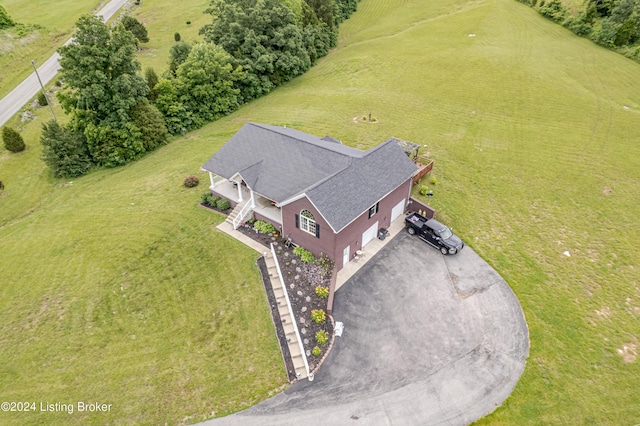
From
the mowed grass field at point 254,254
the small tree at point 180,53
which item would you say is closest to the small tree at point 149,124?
the mowed grass field at point 254,254

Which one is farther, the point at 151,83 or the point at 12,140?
the point at 151,83

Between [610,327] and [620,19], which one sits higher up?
[620,19]

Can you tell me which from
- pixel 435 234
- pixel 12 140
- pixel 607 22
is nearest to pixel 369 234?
pixel 435 234

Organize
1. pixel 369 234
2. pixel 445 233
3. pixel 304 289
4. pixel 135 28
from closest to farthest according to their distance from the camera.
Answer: pixel 304 289 < pixel 445 233 < pixel 369 234 < pixel 135 28

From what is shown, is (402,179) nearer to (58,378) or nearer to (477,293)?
(477,293)

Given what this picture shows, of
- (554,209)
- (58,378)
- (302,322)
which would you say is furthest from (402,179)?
(58,378)

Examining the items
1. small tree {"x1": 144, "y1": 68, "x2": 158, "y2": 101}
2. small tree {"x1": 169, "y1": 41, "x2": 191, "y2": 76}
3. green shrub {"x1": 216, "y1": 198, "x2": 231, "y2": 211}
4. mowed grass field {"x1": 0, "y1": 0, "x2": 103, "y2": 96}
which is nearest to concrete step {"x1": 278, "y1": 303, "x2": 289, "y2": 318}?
green shrub {"x1": 216, "y1": 198, "x2": 231, "y2": 211}

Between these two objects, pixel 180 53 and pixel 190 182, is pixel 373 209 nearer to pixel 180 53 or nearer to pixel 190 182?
pixel 190 182
